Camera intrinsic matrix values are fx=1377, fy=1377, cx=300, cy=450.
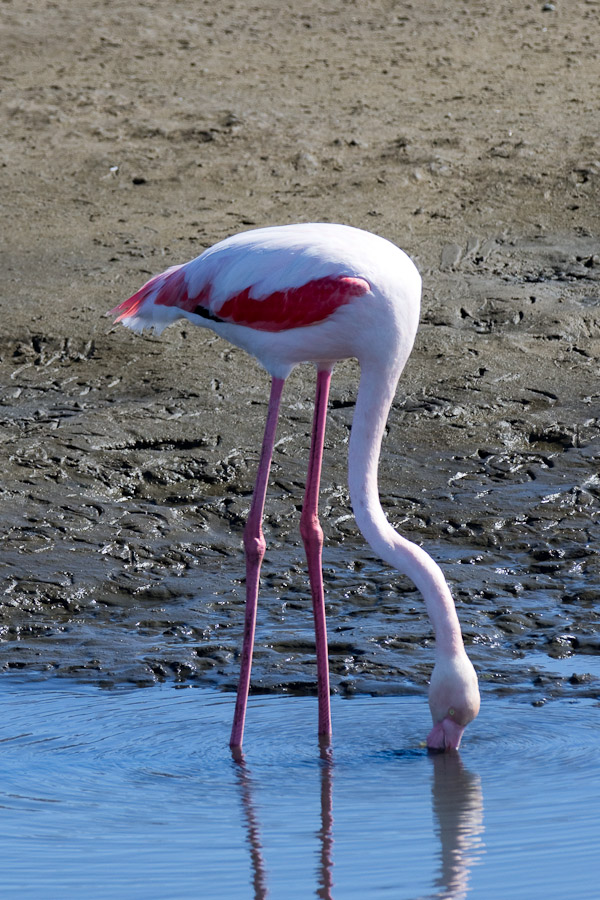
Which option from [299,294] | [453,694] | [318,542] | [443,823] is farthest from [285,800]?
[299,294]

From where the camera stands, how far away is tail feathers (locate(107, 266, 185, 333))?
5117 mm

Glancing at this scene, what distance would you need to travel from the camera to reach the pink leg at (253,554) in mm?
4656

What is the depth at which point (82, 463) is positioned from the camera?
686 centimetres

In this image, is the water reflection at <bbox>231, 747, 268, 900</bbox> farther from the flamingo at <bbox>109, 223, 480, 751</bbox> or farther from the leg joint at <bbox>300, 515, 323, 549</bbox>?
the leg joint at <bbox>300, 515, 323, 549</bbox>

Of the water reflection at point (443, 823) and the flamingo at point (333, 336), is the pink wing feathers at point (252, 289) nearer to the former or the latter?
the flamingo at point (333, 336)

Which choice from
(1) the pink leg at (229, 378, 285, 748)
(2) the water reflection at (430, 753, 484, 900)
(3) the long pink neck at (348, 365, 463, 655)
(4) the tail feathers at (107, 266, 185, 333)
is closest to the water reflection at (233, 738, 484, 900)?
(2) the water reflection at (430, 753, 484, 900)

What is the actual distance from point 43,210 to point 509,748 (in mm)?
6486

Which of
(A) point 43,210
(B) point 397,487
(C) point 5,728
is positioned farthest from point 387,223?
(C) point 5,728

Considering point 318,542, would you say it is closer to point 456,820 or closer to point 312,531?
point 312,531

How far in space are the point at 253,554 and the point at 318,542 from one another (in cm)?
29

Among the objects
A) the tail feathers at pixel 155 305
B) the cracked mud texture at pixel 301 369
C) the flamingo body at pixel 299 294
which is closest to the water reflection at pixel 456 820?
the cracked mud texture at pixel 301 369

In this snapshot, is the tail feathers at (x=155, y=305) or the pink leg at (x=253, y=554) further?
the tail feathers at (x=155, y=305)

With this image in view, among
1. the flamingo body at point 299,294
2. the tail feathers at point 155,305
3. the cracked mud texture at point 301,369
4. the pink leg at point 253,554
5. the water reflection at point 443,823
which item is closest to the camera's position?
the water reflection at point 443,823

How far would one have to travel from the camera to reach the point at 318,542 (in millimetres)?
5176
